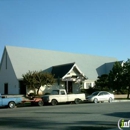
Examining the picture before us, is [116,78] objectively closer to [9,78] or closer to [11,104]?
[9,78]

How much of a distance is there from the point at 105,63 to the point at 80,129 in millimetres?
42757

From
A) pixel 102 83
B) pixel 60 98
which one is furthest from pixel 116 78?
pixel 60 98

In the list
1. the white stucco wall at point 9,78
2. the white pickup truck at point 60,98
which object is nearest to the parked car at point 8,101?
the white pickup truck at point 60,98

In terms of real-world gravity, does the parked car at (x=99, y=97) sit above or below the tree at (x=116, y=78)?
below

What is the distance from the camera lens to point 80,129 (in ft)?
38.9

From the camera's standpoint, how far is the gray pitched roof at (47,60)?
42250 millimetres

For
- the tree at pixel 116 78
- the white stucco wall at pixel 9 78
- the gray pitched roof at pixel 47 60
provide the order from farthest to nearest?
the gray pitched roof at pixel 47 60 < the tree at pixel 116 78 < the white stucco wall at pixel 9 78

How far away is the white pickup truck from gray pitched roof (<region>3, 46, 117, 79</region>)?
11142 millimetres

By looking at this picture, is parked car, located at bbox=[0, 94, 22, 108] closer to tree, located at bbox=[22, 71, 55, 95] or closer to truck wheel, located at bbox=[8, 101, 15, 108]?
truck wheel, located at bbox=[8, 101, 15, 108]

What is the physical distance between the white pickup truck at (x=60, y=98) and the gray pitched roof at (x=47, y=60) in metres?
11.1

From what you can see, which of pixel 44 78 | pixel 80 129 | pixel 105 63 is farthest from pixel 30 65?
pixel 80 129

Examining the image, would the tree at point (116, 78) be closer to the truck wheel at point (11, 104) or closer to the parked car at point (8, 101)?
the parked car at point (8, 101)

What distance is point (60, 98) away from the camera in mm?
30406

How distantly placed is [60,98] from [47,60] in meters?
16.7
